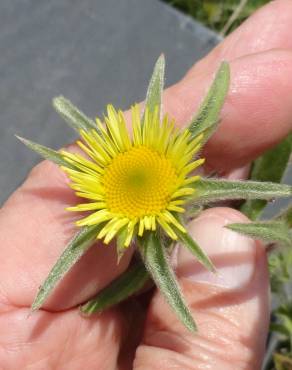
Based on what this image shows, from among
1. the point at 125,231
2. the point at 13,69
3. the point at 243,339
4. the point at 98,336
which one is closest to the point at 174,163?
the point at 125,231

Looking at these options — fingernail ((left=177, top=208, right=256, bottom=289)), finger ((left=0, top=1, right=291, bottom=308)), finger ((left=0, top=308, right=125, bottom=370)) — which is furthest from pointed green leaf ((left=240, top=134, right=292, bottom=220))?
finger ((left=0, top=308, right=125, bottom=370))

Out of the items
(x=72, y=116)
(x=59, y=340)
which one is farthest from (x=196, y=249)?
(x=59, y=340)

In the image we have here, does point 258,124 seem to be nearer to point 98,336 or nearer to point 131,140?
point 131,140

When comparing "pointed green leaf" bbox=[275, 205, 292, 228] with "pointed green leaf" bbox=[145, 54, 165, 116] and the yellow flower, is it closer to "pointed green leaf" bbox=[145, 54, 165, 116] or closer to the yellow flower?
the yellow flower

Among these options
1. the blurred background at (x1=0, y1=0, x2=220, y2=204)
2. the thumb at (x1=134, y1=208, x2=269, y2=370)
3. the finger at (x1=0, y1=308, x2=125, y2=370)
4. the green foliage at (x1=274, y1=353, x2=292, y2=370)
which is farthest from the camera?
the blurred background at (x1=0, y1=0, x2=220, y2=204)

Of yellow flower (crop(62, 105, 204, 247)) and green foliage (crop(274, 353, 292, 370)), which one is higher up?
yellow flower (crop(62, 105, 204, 247))

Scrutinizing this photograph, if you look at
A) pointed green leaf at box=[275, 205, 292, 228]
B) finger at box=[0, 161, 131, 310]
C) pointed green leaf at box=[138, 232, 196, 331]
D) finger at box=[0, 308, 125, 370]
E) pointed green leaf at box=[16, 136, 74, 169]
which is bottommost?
finger at box=[0, 308, 125, 370]

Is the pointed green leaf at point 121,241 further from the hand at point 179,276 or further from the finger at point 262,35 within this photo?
the finger at point 262,35

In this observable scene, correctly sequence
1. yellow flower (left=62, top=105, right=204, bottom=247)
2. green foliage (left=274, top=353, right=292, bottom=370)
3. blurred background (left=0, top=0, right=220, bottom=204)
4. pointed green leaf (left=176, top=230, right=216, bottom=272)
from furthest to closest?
blurred background (left=0, top=0, right=220, bottom=204) < green foliage (left=274, top=353, right=292, bottom=370) < yellow flower (left=62, top=105, right=204, bottom=247) < pointed green leaf (left=176, top=230, right=216, bottom=272)

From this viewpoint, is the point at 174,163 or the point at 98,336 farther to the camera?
the point at 98,336
